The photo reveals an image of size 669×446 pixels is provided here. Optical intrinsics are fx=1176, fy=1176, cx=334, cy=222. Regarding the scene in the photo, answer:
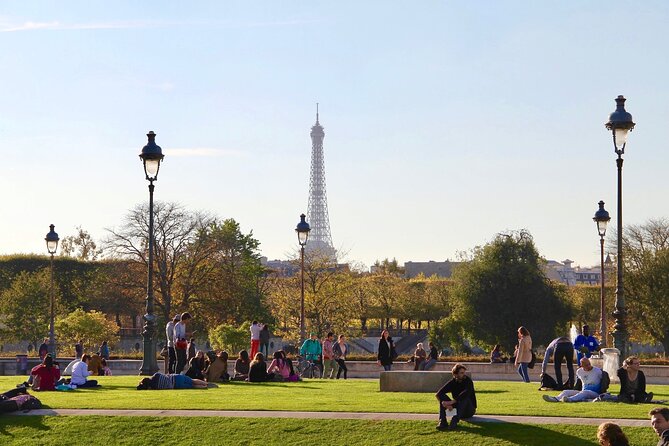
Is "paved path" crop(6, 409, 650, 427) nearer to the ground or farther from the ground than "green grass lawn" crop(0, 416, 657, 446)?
farther from the ground

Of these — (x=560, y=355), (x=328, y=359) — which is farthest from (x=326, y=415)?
(x=328, y=359)

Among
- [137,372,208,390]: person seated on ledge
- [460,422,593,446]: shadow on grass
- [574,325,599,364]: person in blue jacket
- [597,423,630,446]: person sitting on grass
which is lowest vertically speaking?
[460,422,593,446]: shadow on grass

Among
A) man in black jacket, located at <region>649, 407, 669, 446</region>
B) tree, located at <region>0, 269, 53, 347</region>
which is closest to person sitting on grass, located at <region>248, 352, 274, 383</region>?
man in black jacket, located at <region>649, 407, 669, 446</region>

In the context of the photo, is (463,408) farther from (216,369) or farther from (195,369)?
(216,369)

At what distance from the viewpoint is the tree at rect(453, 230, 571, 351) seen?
70.1 metres

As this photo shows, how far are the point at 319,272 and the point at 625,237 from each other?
24.2m

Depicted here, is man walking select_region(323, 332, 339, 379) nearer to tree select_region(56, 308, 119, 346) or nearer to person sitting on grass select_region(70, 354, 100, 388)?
person sitting on grass select_region(70, 354, 100, 388)

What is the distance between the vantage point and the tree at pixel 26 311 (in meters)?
74.4

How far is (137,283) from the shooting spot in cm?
7538

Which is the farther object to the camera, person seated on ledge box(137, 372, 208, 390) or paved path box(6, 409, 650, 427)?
person seated on ledge box(137, 372, 208, 390)

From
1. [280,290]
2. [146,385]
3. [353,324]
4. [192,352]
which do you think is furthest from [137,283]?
[146,385]

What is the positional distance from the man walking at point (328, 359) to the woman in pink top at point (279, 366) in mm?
5084

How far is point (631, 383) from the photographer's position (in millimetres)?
22875

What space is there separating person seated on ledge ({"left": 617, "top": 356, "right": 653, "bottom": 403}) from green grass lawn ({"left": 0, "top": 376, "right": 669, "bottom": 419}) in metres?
0.32
